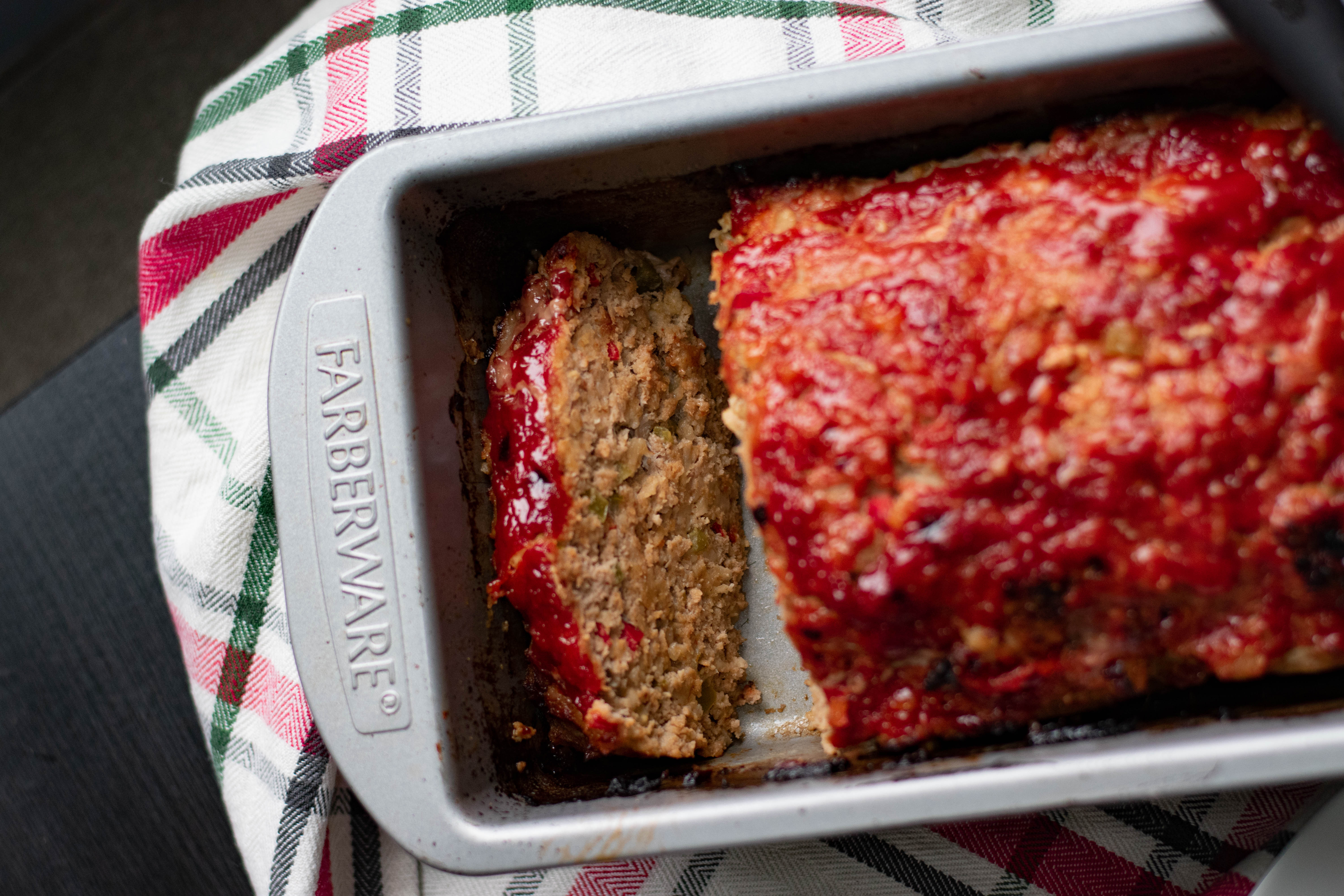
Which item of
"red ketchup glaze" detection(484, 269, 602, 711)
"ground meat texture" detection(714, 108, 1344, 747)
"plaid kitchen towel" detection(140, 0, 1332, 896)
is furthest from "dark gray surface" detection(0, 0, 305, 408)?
"ground meat texture" detection(714, 108, 1344, 747)

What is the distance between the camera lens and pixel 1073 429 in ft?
7.11

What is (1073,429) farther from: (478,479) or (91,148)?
(91,148)

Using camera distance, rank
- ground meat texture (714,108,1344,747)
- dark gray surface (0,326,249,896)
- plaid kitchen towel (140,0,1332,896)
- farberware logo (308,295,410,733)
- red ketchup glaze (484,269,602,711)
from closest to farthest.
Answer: ground meat texture (714,108,1344,747) < farberware logo (308,295,410,733) < red ketchup glaze (484,269,602,711) < plaid kitchen towel (140,0,1332,896) < dark gray surface (0,326,249,896)

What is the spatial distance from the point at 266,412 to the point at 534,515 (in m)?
1.00

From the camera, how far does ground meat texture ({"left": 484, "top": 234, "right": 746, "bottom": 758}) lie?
2.61 m

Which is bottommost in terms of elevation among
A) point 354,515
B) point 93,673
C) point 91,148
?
point 93,673

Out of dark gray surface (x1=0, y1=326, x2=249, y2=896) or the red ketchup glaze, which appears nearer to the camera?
the red ketchup glaze

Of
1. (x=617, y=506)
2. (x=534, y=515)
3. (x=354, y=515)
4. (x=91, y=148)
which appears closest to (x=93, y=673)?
(x=354, y=515)

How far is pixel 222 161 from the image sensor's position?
3232 mm

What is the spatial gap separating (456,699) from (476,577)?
13.0 inches

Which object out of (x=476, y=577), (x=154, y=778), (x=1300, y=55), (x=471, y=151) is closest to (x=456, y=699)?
(x=476, y=577)

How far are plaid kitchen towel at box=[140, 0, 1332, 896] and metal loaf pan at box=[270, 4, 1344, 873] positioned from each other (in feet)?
1.91

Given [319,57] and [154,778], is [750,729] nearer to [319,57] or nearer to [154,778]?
[154,778]

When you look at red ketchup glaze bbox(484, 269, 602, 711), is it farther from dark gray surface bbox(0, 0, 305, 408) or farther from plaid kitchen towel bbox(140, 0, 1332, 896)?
dark gray surface bbox(0, 0, 305, 408)
